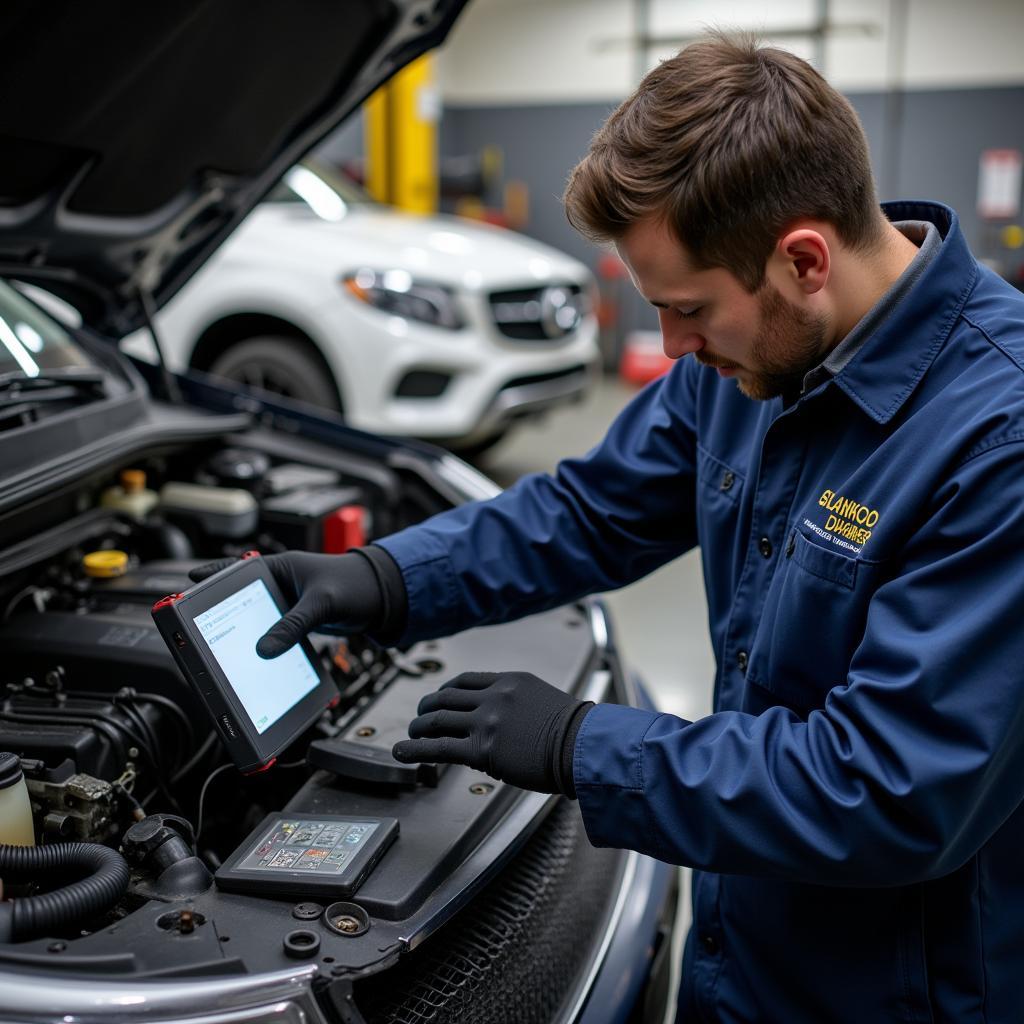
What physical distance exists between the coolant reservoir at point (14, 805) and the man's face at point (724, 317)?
0.75 metres

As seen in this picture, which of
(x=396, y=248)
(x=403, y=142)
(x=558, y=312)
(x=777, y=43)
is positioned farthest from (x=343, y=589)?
(x=777, y=43)

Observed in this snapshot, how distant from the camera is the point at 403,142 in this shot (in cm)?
721

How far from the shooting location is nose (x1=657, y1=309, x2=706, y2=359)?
1.09m

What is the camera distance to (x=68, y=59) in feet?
4.62

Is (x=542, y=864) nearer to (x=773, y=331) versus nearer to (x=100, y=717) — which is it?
(x=100, y=717)

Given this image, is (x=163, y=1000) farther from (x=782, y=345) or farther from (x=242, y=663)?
(x=782, y=345)

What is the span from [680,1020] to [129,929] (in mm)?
659

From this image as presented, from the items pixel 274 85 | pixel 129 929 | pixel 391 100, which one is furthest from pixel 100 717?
pixel 391 100

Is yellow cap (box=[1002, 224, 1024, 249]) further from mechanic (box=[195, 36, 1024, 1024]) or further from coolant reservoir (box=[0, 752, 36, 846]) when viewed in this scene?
coolant reservoir (box=[0, 752, 36, 846])

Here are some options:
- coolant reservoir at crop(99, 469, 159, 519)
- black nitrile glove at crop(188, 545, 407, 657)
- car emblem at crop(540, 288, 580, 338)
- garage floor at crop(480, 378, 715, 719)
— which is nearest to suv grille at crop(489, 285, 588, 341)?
car emblem at crop(540, 288, 580, 338)

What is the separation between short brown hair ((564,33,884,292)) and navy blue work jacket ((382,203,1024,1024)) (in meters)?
0.13

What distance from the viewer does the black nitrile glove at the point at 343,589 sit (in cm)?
124

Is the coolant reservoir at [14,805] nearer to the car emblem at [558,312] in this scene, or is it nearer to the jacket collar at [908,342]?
the jacket collar at [908,342]

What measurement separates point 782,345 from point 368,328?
2.85 meters
